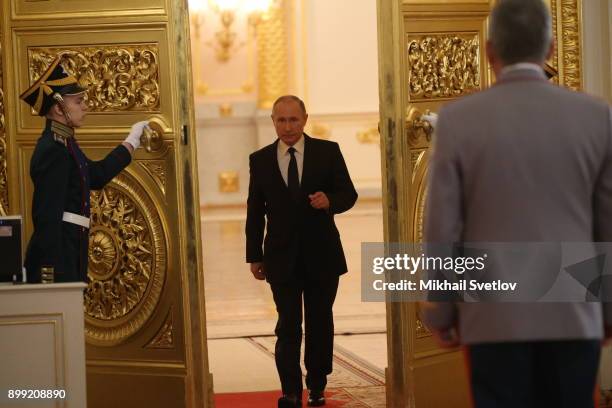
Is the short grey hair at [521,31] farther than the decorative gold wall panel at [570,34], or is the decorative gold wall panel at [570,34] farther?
the decorative gold wall panel at [570,34]

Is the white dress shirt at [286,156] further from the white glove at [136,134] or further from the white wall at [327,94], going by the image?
the white wall at [327,94]

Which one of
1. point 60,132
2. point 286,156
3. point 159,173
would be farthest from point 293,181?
point 60,132

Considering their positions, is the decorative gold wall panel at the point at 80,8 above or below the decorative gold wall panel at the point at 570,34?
above

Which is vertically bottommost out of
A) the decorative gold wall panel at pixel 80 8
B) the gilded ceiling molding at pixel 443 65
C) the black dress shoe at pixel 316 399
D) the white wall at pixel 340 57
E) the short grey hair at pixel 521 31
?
the black dress shoe at pixel 316 399

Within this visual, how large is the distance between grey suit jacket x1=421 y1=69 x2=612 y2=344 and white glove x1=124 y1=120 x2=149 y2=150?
2227mm

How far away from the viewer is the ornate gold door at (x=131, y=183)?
16.0ft

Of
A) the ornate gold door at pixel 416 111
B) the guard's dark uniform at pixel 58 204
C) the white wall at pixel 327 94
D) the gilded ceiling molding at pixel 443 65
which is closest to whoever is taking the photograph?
the guard's dark uniform at pixel 58 204

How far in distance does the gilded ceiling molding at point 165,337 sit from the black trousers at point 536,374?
2655 mm

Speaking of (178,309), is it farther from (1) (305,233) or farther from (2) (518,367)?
(2) (518,367)

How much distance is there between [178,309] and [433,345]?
1133 millimetres

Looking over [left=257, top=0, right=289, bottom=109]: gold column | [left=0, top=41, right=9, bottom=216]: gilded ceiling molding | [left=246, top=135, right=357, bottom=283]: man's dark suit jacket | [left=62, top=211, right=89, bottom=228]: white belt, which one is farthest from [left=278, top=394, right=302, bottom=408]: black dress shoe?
[left=257, top=0, right=289, bottom=109]: gold column

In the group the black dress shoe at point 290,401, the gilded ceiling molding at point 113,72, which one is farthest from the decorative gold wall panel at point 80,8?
the black dress shoe at point 290,401

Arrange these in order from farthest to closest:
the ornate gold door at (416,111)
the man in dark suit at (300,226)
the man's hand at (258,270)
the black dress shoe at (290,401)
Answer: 1. the man's hand at (258,270)
2. the man in dark suit at (300,226)
3. the black dress shoe at (290,401)
4. the ornate gold door at (416,111)

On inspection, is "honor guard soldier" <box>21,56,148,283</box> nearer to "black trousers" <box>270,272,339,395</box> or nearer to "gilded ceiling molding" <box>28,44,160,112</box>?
"gilded ceiling molding" <box>28,44,160,112</box>
